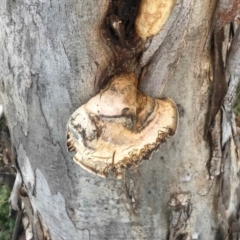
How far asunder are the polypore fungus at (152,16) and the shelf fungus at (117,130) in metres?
0.11

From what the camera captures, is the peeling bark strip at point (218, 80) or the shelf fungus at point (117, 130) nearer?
the shelf fungus at point (117, 130)

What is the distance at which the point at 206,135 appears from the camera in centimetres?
113

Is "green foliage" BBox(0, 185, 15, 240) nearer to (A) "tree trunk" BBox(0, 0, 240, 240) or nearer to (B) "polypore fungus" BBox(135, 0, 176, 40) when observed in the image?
(A) "tree trunk" BBox(0, 0, 240, 240)

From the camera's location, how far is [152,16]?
78 cm

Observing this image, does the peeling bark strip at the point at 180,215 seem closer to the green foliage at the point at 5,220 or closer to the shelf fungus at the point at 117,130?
the shelf fungus at the point at 117,130

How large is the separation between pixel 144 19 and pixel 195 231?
0.76m

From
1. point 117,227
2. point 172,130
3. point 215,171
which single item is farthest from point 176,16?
point 117,227

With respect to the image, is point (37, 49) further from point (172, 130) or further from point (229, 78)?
point (229, 78)

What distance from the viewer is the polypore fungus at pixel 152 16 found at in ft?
2.51

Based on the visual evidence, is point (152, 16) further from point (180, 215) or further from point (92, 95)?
point (180, 215)

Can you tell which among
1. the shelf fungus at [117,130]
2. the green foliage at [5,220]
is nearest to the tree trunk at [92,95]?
the shelf fungus at [117,130]

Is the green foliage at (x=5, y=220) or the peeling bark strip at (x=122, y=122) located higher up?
the peeling bark strip at (x=122, y=122)

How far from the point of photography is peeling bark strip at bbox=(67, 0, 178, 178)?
0.79 meters

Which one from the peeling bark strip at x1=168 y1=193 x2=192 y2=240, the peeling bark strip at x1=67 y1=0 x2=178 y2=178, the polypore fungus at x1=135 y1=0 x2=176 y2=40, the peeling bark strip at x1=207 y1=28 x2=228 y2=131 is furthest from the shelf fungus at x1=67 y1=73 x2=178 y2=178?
the peeling bark strip at x1=168 y1=193 x2=192 y2=240
